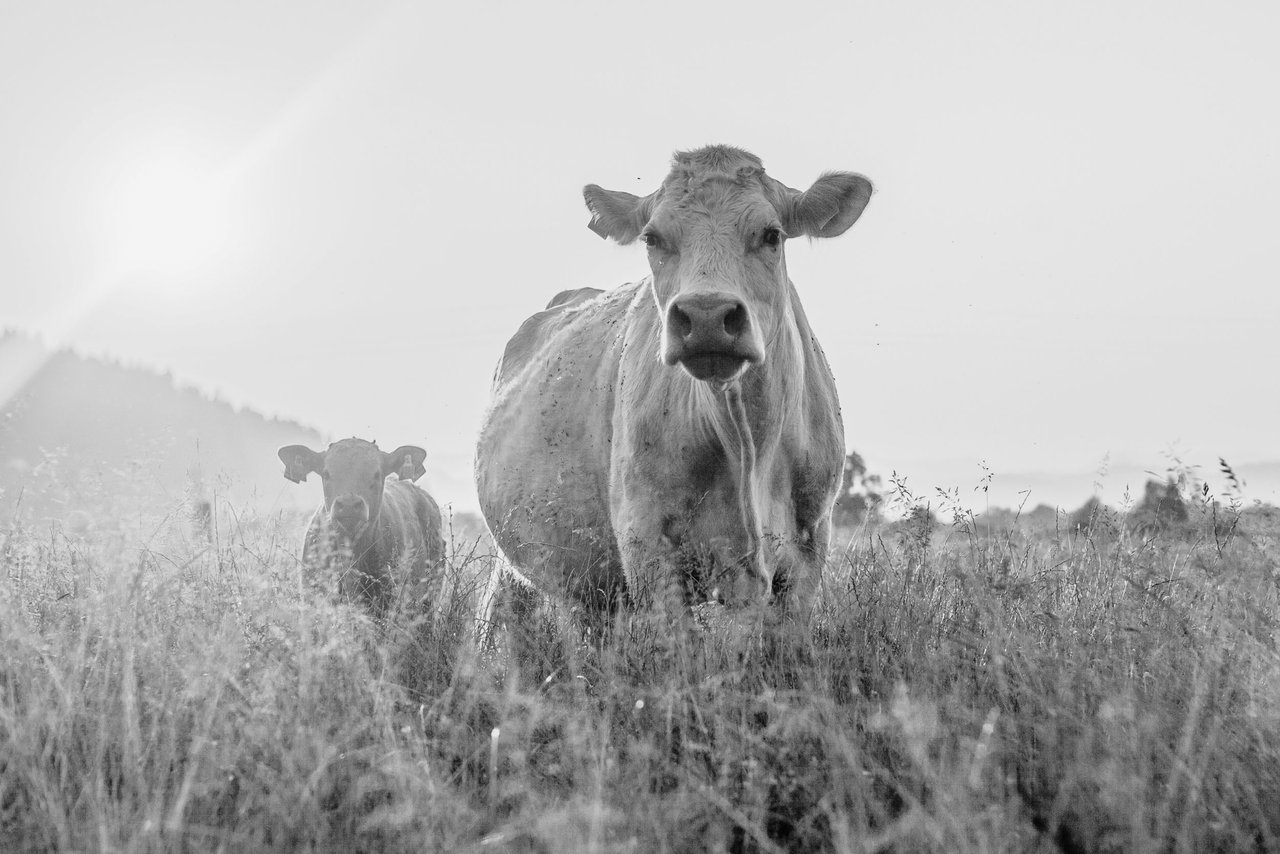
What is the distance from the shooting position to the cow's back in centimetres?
585

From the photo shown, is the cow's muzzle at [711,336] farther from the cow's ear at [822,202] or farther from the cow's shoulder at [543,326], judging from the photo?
the cow's shoulder at [543,326]

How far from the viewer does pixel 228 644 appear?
11.8ft

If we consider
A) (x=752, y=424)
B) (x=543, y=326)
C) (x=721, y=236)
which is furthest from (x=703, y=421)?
(x=543, y=326)

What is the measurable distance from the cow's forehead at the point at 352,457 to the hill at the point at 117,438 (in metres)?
0.49

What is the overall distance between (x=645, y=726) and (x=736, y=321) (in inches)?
72.2

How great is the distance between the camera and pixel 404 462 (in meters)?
11.1

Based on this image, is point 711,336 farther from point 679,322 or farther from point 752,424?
point 752,424

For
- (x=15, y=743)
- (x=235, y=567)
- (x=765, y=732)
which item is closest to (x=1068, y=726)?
(x=765, y=732)

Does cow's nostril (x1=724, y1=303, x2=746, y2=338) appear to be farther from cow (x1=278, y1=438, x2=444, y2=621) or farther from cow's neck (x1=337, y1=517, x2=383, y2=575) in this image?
cow's neck (x1=337, y1=517, x2=383, y2=575)

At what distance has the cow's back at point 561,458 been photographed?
19.2 feet

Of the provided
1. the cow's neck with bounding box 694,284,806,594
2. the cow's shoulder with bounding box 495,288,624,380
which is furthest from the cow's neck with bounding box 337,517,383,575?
the cow's neck with bounding box 694,284,806,594

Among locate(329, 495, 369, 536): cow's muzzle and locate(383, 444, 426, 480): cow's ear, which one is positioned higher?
locate(383, 444, 426, 480): cow's ear

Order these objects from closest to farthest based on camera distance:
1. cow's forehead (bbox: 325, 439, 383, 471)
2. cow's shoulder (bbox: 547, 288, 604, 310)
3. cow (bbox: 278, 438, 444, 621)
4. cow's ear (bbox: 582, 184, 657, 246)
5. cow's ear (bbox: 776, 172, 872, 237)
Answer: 1. cow's ear (bbox: 776, 172, 872, 237)
2. cow's ear (bbox: 582, 184, 657, 246)
3. cow's shoulder (bbox: 547, 288, 604, 310)
4. cow (bbox: 278, 438, 444, 621)
5. cow's forehead (bbox: 325, 439, 383, 471)

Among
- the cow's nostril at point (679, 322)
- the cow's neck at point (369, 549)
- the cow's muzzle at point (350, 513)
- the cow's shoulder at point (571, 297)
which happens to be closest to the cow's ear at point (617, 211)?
the cow's nostril at point (679, 322)
